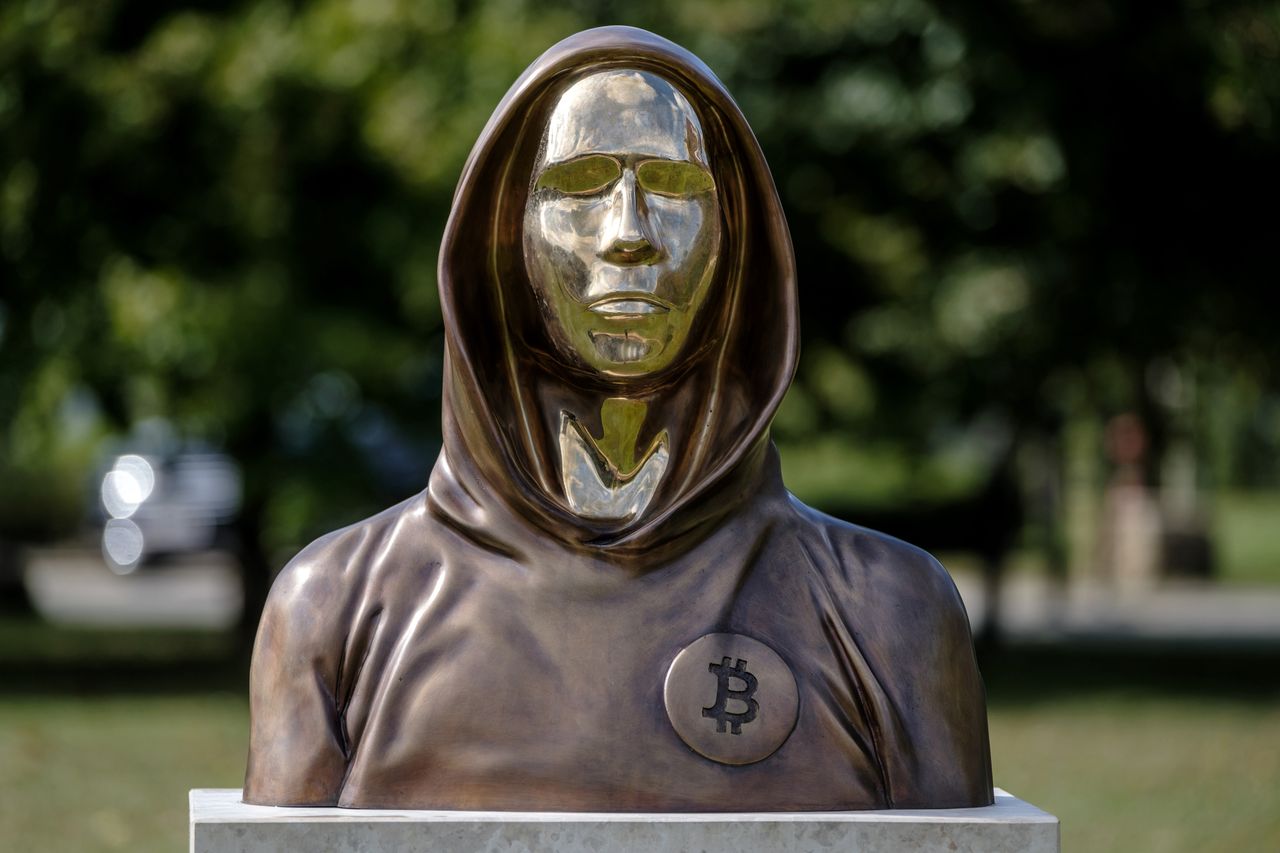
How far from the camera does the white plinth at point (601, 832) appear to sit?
3.02 metres

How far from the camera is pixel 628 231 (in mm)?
3242

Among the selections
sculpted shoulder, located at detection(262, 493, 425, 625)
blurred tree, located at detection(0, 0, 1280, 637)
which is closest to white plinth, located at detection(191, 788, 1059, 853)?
sculpted shoulder, located at detection(262, 493, 425, 625)

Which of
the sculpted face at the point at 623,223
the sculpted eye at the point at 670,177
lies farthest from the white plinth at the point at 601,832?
the sculpted eye at the point at 670,177

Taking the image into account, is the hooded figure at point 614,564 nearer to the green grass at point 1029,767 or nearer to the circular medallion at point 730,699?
the circular medallion at point 730,699

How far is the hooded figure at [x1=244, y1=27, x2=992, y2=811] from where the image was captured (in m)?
3.21

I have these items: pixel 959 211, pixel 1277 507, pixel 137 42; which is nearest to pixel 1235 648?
pixel 959 211

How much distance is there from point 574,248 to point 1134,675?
11625 millimetres

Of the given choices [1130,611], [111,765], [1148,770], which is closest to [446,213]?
[111,765]

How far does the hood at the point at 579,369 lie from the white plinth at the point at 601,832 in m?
0.49

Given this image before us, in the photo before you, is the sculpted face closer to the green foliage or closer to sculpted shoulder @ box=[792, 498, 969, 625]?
sculpted shoulder @ box=[792, 498, 969, 625]

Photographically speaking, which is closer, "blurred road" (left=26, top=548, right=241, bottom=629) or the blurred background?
the blurred background

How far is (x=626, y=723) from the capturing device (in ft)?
10.5

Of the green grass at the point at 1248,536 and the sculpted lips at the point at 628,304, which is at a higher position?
the sculpted lips at the point at 628,304

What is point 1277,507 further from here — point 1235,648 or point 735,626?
point 735,626
